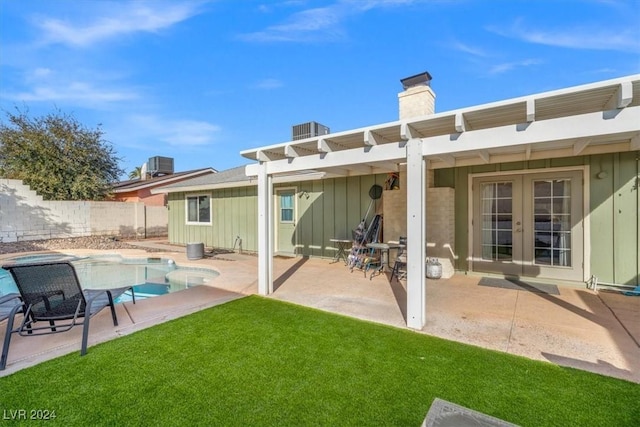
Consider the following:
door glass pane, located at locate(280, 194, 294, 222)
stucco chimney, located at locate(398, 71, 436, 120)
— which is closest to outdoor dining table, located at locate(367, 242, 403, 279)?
stucco chimney, located at locate(398, 71, 436, 120)

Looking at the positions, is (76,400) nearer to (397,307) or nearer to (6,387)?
(6,387)

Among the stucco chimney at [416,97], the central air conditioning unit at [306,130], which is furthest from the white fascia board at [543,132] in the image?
the central air conditioning unit at [306,130]

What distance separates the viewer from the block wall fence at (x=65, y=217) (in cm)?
1202

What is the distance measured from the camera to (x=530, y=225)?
6.02m

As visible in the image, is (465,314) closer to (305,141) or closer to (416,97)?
(305,141)

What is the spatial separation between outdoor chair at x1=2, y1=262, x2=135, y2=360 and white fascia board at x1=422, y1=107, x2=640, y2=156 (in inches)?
169

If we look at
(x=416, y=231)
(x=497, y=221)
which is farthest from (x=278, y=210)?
(x=416, y=231)

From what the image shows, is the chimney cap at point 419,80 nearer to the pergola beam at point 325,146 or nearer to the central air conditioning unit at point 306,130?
the pergola beam at point 325,146

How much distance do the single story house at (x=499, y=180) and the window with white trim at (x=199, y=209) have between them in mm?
6283

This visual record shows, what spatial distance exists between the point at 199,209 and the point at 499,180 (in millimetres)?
10512

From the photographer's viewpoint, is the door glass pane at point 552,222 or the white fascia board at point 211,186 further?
the white fascia board at point 211,186

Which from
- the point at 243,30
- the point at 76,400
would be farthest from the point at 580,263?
the point at 243,30

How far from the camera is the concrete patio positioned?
3.09 meters

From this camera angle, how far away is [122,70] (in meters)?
9.51
